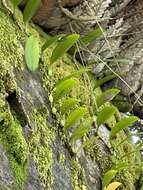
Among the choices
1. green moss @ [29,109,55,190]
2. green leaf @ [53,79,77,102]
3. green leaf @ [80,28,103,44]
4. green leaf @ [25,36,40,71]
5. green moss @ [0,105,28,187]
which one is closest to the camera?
green moss @ [0,105,28,187]

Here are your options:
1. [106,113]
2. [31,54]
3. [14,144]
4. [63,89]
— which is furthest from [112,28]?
[14,144]

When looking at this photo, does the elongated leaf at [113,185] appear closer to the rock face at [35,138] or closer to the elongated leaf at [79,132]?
the rock face at [35,138]

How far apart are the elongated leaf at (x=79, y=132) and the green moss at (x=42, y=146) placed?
102mm

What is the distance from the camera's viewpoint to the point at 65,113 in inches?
67.7

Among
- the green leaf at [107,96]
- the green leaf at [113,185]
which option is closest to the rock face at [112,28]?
the green leaf at [107,96]

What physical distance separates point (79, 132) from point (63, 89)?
149 mm

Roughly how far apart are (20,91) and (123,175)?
71 cm

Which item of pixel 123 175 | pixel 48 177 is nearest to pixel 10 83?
pixel 48 177

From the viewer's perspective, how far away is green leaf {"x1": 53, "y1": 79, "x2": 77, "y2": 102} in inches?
61.4

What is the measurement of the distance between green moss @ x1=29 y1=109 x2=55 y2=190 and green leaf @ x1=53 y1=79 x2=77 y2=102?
0.10 meters

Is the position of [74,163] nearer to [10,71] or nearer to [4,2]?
[10,71]

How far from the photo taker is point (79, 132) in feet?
5.24

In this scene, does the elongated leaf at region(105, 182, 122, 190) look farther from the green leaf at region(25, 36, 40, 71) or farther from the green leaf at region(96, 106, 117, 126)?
the green leaf at region(25, 36, 40, 71)

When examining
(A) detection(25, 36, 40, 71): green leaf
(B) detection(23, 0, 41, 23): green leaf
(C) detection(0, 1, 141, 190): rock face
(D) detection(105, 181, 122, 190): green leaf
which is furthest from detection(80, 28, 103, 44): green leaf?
(D) detection(105, 181, 122, 190): green leaf
